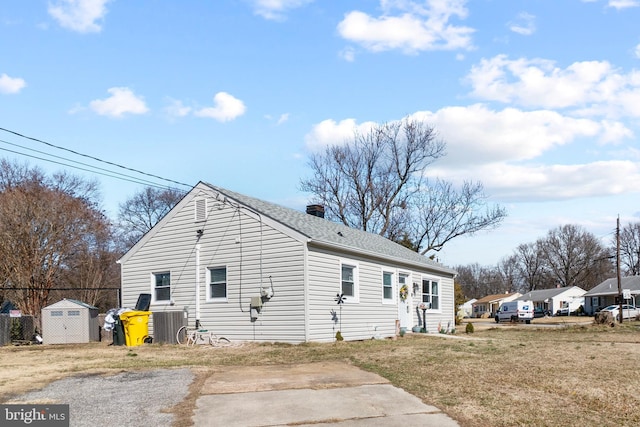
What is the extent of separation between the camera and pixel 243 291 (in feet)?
54.3

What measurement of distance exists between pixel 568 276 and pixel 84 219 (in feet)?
237

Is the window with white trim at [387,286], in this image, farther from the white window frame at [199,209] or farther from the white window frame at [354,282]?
the white window frame at [199,209]

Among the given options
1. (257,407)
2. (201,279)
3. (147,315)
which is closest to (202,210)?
(201,279)

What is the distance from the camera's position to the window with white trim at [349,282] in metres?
17.3

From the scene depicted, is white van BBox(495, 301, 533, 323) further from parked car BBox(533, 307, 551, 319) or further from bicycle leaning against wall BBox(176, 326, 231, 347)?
bicycle leaning against wall BBox(176, 326, 231, 347)

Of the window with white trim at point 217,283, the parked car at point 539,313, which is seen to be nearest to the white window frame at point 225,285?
the window with white trim at point 217,283

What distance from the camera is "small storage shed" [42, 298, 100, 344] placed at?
752 inches

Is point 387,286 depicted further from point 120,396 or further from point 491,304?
point 491,304

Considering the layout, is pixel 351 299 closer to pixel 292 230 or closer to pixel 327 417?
pixel 292 230

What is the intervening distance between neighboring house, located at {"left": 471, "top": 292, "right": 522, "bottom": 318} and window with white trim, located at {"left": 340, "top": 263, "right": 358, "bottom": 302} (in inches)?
2698

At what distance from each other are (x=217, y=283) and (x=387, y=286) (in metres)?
5.96

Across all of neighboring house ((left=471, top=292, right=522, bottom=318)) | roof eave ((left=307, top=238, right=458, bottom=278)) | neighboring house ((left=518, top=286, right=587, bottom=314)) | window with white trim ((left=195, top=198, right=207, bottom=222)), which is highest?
window with white trim ((left=195, top=198, right=207, bottom=222))

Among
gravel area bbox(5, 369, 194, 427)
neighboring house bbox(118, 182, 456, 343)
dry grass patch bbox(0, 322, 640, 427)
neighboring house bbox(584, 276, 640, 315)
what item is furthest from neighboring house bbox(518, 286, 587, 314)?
gravel area bbox(5, 369, 194, 427)

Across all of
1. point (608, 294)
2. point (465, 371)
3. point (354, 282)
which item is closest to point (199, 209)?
point (354, 282)
